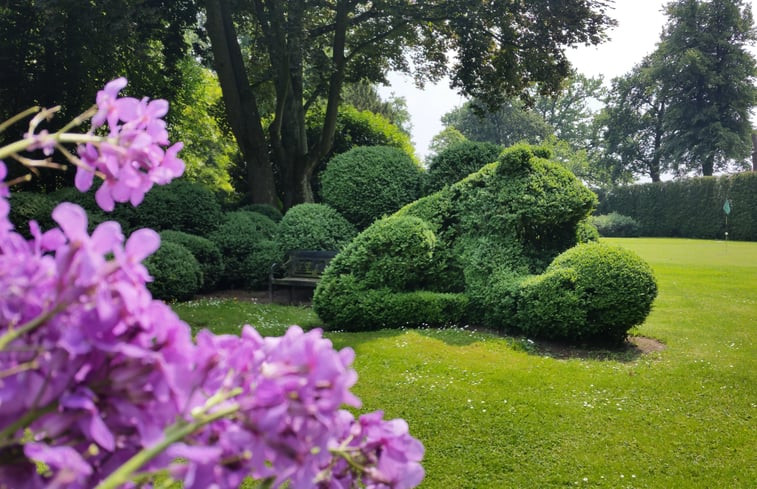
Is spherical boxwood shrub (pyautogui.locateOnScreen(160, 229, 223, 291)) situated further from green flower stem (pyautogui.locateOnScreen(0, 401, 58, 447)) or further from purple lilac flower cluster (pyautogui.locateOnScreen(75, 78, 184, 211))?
green flower stem (pyautogui.locateOnScreen(0, 401, 58, 447))

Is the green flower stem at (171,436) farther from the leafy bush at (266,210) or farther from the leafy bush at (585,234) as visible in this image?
the leafy bush at (266,210)

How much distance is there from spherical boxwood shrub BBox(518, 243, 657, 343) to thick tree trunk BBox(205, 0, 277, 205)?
7.84 m

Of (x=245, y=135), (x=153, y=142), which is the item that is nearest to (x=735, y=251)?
(x=245, y=135)

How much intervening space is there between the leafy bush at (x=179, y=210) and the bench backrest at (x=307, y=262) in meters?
1.96

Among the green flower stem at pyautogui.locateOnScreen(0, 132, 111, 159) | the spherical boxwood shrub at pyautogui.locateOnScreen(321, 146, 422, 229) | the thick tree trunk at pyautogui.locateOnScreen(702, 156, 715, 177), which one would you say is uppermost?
the thick tree trunk at pyautogui.locateOnScreen(702, 156, 715, 177)

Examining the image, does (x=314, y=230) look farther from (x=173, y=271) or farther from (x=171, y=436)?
(x=171, y=436)

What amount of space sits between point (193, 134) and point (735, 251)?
19.0 metres

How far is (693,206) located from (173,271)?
26.4 metres

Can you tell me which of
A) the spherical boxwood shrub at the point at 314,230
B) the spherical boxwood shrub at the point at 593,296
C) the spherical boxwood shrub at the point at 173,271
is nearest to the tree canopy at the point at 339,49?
the spherical boxwood shrub at the point at 314,230

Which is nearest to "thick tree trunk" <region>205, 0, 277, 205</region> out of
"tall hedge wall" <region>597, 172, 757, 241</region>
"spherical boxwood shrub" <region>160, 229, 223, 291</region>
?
"spherical boxwood shrub" <region>160, 229, 223, 291</region>

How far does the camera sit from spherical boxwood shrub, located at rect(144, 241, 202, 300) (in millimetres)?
7995

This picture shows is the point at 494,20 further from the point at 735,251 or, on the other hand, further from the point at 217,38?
the point at 735,251

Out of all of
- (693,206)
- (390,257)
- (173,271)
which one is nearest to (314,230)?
(173,271)

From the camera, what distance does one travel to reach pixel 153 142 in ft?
2.37
